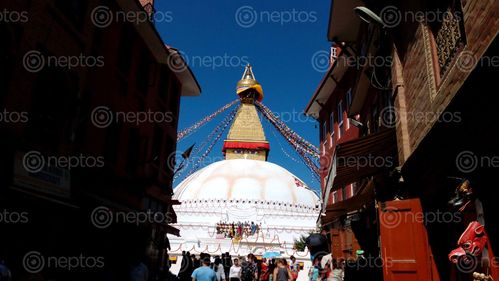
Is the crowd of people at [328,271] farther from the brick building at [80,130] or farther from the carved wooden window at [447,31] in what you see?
the carved wooden window at [447,31]

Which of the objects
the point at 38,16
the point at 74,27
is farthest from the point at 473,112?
the point at 74,27

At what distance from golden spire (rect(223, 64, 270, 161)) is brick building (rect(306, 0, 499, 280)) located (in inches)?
1768

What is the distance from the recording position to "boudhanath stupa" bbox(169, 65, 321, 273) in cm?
3441

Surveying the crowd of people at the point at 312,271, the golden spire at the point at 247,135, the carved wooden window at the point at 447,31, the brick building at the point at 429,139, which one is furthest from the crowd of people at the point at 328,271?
the golden spire at the point at 247,135

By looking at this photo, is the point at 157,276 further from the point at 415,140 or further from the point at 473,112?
the point at 473,112

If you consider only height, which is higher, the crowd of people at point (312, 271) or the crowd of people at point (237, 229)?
the crowd of people at point (237, 229)

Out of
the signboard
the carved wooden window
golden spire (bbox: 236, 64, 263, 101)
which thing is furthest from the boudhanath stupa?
the carved wooden window

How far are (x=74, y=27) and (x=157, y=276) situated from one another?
38.7ft

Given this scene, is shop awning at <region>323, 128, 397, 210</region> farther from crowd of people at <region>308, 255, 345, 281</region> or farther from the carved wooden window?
the carved wooden window

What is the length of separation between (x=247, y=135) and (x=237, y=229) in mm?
22493

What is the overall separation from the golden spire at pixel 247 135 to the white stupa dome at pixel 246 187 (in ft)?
18.9

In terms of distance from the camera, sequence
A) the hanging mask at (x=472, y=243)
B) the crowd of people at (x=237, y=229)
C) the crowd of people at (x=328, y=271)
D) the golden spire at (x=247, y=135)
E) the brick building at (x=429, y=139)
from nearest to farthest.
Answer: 1. the hanging mask at (x=472, y=243)
2. the brick building at (x=429, y=139)
3. the crowd of people at (x=328, y=271)
4. the crowd of people at (x=237, y=229)
5. the golden spire at (x=247, y=135)

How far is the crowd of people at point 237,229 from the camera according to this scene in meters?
37.7

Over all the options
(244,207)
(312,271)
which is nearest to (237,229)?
(244,207)
